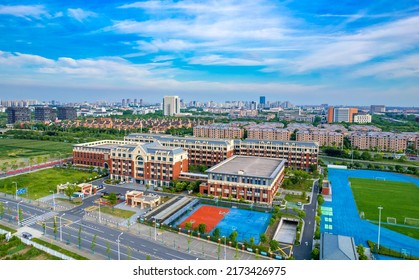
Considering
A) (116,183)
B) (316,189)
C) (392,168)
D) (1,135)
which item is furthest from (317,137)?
(1,135)

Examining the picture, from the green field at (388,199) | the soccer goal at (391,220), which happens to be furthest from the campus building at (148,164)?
the soccer goal at (391,220)

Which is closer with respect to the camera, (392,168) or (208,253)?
(208,253)

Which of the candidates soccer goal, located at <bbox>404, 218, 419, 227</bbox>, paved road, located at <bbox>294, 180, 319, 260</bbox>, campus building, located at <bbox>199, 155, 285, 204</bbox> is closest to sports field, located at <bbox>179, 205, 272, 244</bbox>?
campus building, located at <bbox>199, 155, 285, 204</bbox>

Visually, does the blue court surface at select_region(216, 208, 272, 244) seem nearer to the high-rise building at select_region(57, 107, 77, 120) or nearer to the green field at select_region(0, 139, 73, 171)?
the green field at select_region(0, 139, 73, 171)

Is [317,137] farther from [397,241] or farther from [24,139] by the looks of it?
[24,139]

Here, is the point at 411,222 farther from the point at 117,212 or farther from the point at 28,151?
the point at 28,151

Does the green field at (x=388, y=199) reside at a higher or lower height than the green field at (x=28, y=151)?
lower

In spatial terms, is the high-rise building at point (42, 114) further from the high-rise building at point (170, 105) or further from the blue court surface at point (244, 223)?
the blue court surface at point (244, 223)
